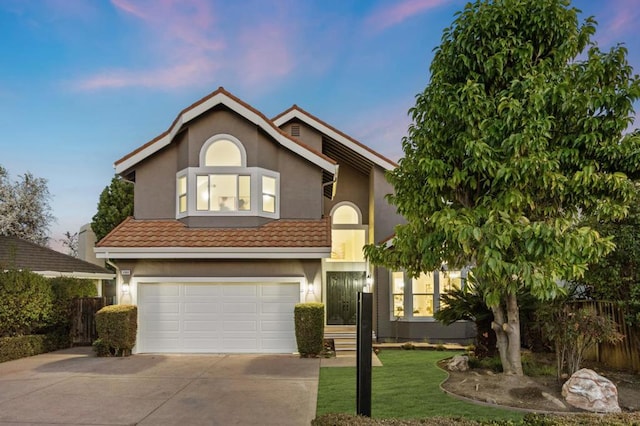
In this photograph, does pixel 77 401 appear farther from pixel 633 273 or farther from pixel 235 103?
pixel 633 273

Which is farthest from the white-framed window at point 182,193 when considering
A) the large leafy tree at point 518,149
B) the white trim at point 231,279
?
the large leafy tree at point 518,149

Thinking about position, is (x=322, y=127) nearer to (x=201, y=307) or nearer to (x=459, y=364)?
(x=201, y=307)

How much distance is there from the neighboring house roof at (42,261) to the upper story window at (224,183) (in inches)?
302

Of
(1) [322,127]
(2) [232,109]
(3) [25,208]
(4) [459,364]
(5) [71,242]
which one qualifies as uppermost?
(1) [322,127]

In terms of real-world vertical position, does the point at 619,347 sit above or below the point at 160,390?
above

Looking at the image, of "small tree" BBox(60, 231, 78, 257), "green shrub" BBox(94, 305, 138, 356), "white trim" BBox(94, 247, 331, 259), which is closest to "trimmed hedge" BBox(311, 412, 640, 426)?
"white trim" BBox(94, 247, 331, 259)

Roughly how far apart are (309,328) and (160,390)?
444 centimetres

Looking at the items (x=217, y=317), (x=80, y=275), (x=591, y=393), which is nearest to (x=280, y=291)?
(x=217, y=317)

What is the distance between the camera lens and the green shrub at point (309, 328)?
12.0m

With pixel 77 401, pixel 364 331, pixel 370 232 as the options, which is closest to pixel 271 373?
pixel 77 401

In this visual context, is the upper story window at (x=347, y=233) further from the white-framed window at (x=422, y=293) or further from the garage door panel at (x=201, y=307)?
the garage door panel at (x=201, y=307)

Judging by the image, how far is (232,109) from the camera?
13469mm

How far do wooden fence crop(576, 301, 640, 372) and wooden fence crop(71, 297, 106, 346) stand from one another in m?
14.0

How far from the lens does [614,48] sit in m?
7.53
